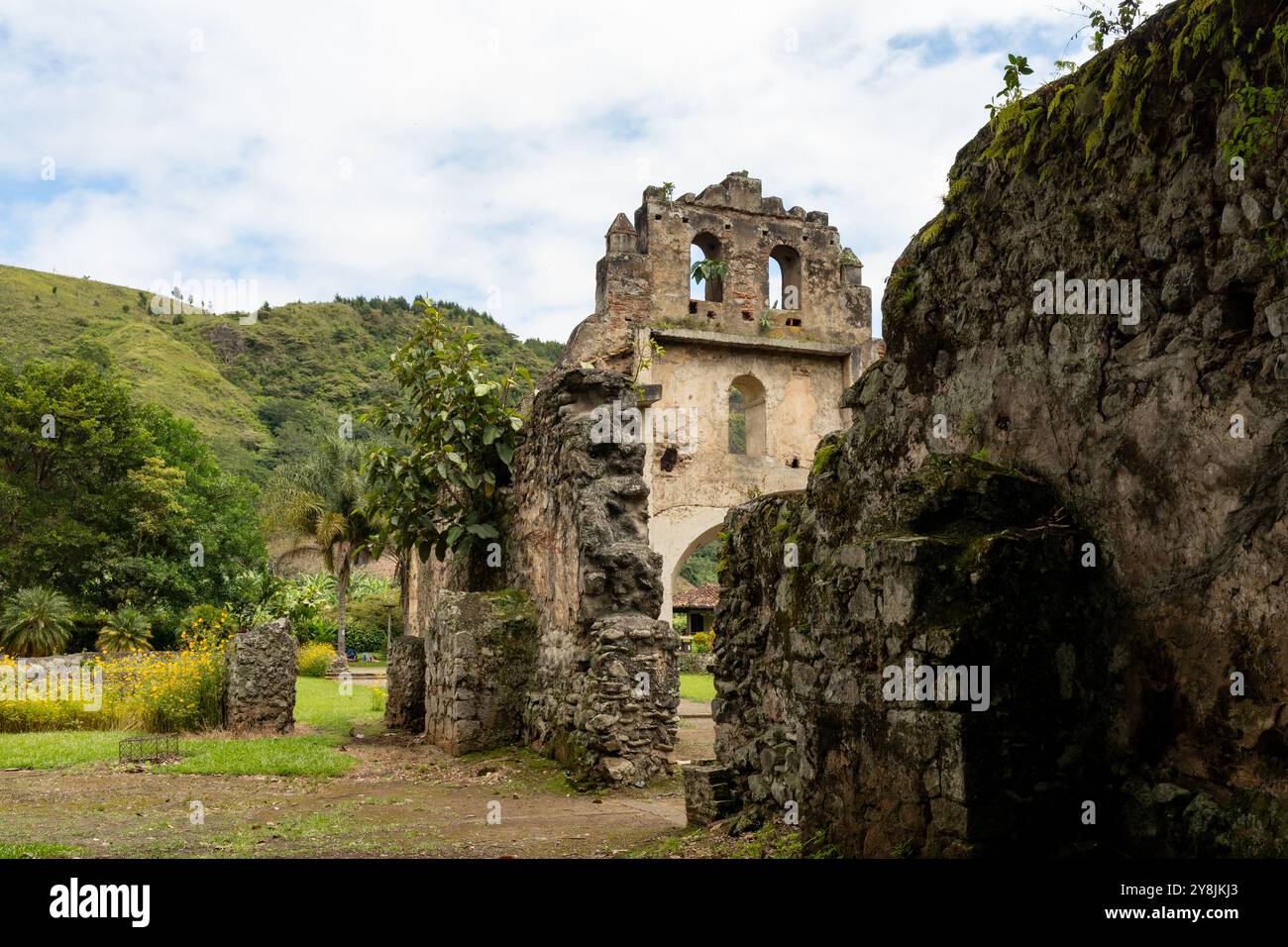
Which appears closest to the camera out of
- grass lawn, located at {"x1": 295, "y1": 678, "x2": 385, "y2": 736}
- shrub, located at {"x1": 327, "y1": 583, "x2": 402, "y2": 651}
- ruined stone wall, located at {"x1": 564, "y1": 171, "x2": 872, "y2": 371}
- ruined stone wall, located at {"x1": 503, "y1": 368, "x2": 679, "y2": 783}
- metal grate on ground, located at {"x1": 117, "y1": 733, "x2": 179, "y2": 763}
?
ruined stone wall, located at {"x1": 503, "y1": 368, "x2": 679, "y2": 783}

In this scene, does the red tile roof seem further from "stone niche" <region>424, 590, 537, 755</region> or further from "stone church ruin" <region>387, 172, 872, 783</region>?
"stone niche" <region>424, 590, 537, 755</region>

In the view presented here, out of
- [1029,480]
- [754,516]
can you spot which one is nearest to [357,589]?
[754,516]

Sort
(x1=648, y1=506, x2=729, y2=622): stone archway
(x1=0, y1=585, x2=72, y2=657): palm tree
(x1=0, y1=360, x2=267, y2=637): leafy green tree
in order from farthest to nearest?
(x1=0, y1=360, x2=267, y2=637): leafy green tree → (x1=648, y1=506, x2=729, y2=622): stone archway → (x1=0, y1=585, x2=72, y2=657): palm tree

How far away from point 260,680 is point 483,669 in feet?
9.28

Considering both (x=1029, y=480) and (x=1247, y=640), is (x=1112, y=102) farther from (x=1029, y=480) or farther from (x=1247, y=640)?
(x=1247, y=640)

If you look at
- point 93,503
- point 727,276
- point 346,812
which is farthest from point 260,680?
point 93,503

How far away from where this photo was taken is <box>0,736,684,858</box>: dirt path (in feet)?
20.0

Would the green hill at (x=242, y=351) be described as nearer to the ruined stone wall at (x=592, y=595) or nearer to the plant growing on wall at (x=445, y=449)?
the plant growing on wall at (x=445, y=449)

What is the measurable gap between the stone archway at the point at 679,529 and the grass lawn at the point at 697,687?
1.85 meters

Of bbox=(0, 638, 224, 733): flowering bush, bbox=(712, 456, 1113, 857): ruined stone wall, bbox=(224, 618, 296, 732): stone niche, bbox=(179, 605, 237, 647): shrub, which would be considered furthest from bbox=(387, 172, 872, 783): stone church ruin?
bbox=(712, 456, 1113, 857): ruined stone wall

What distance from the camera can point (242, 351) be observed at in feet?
221

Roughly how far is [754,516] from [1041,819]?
9.53 ft

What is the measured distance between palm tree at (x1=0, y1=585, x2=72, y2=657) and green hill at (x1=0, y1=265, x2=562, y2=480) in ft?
89.2

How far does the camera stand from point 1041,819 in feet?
12.4
